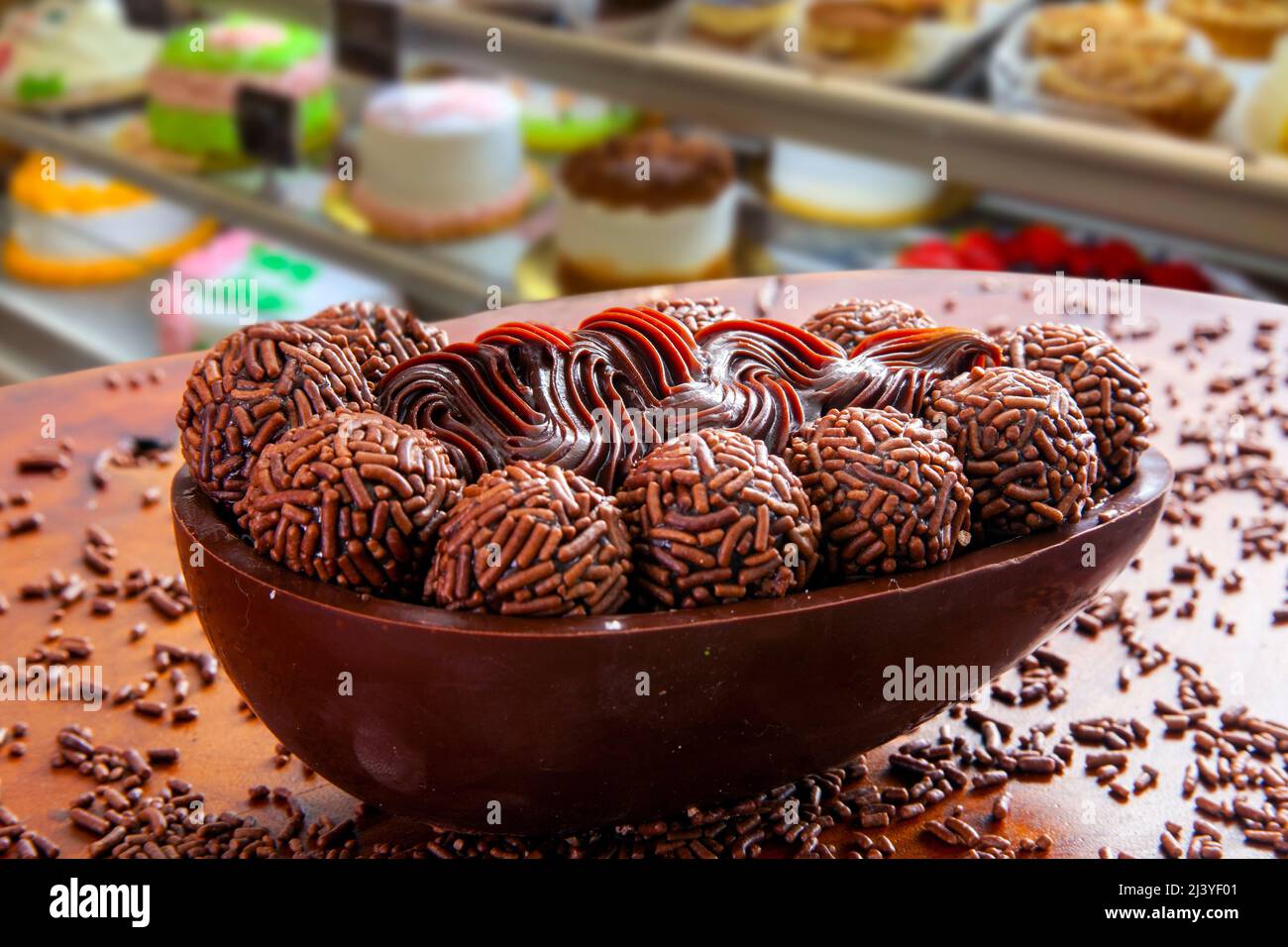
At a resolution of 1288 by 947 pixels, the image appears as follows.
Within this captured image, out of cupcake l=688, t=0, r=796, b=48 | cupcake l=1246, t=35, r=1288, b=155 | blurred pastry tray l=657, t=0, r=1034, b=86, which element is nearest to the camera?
cupcake l=1246, t=35, r=1288, b=155

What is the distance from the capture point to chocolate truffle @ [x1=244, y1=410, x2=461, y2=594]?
918 millimetres

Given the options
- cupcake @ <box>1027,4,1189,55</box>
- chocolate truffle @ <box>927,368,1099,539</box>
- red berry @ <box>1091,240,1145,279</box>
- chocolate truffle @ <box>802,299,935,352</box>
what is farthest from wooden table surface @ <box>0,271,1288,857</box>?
cupcake @ <box>1027,4,1189,55</box>

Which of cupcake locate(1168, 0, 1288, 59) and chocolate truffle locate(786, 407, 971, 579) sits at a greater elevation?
cupcake locate(1168, 0, 1288, 59)

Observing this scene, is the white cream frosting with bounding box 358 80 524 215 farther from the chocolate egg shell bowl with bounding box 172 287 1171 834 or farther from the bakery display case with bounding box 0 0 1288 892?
the chocolate egg shell bowl with bounding box 172 287 1171 834

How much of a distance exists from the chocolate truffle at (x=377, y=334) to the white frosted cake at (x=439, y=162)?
6.19 feet

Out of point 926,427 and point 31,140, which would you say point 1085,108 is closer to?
point 926,427

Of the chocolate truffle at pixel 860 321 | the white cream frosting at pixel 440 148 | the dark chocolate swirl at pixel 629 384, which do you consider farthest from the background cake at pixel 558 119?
the dark chocolate swirl at pixel 629 384

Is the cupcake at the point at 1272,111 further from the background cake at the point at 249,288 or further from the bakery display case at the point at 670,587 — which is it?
the background cake at the point at 249,288

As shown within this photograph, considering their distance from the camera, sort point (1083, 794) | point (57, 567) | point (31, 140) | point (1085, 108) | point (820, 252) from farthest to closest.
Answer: point (31, 140) < point (820, 252) < point (1085, 108) < point (57, 567) < point (1083, 794)

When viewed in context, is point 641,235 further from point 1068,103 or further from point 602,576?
point 602,576

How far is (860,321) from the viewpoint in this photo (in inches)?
51.1
